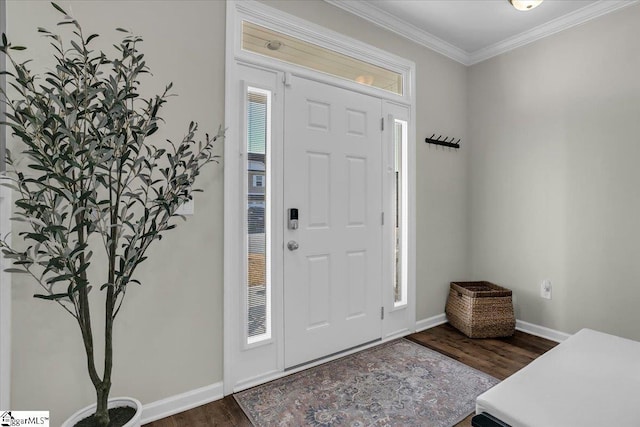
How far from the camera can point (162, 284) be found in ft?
6.20

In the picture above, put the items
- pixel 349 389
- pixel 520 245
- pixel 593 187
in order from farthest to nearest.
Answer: pixel 520 245 → pixel 593 187 → pixel 349 389

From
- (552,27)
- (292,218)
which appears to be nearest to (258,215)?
(292,218)

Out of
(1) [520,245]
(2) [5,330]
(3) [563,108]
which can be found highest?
(3) [563,108]

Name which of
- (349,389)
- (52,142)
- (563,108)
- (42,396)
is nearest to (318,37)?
(52,142)

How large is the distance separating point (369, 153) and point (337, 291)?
1170mm

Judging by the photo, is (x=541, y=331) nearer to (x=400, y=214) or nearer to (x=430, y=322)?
(x=430, y=322)

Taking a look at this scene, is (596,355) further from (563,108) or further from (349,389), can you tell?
(563,108)

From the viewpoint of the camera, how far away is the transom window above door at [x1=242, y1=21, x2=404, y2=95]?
7.36 ft

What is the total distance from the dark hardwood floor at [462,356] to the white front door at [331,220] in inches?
20.8

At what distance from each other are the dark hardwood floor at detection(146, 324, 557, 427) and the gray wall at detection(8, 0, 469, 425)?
0.16 m

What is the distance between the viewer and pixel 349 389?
2146 mm

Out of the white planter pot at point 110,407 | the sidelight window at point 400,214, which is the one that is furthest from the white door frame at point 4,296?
the sidelight window at point 400,214

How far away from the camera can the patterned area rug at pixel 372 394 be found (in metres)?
1.86

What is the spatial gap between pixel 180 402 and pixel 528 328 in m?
3.03
